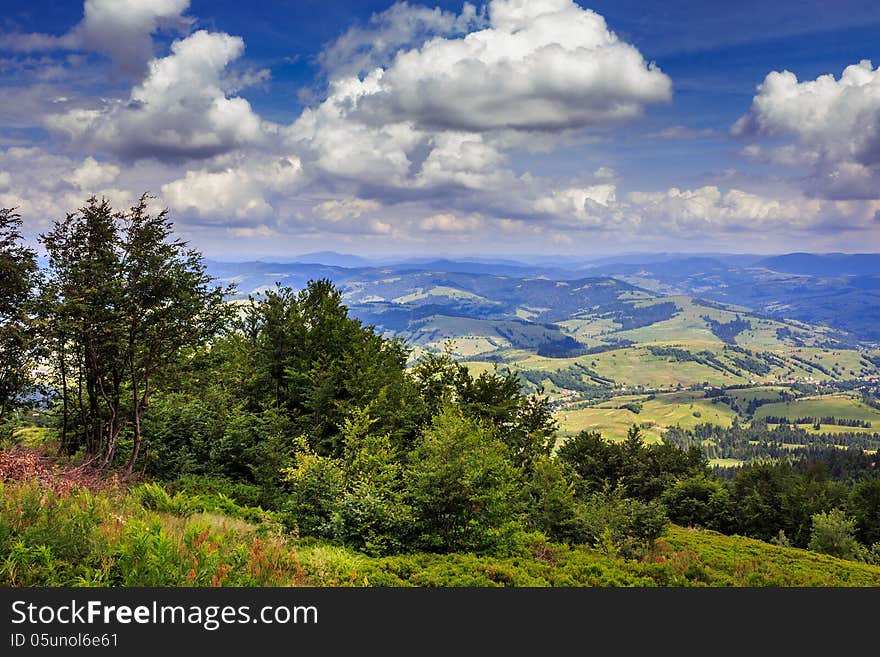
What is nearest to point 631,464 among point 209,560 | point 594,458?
point 594,458

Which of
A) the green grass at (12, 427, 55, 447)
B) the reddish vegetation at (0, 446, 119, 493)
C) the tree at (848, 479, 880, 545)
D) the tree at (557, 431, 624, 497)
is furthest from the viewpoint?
the tree at (557, 431, 624, 497)

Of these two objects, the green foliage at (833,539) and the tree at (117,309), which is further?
the green foliage at (833,539)

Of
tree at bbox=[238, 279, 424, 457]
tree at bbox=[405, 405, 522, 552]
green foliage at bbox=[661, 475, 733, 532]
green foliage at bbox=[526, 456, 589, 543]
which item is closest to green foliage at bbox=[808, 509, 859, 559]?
green foliage at bbox=[661, 475, 733, 532]

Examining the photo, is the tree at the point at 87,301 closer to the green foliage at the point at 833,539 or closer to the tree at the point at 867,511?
the green foliage at the point at 833,539

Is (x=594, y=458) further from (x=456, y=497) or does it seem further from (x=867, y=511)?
(x=456, y=497)

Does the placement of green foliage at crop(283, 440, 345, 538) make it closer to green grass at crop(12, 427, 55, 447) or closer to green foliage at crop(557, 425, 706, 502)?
green grass at crop(12, 427, 55, 447)

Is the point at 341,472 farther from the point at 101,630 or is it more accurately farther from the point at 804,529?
the point at 804,529

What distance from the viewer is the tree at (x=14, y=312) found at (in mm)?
24016

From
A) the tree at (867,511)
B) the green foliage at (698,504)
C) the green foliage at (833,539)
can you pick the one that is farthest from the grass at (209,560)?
the tree at (867,511)

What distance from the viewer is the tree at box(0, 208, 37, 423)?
24.0 m

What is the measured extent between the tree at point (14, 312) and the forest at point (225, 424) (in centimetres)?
9

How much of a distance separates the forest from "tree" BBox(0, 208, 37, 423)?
89 millimetres

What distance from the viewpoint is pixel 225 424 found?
32375 mm

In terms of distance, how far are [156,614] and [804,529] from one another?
8248cm
